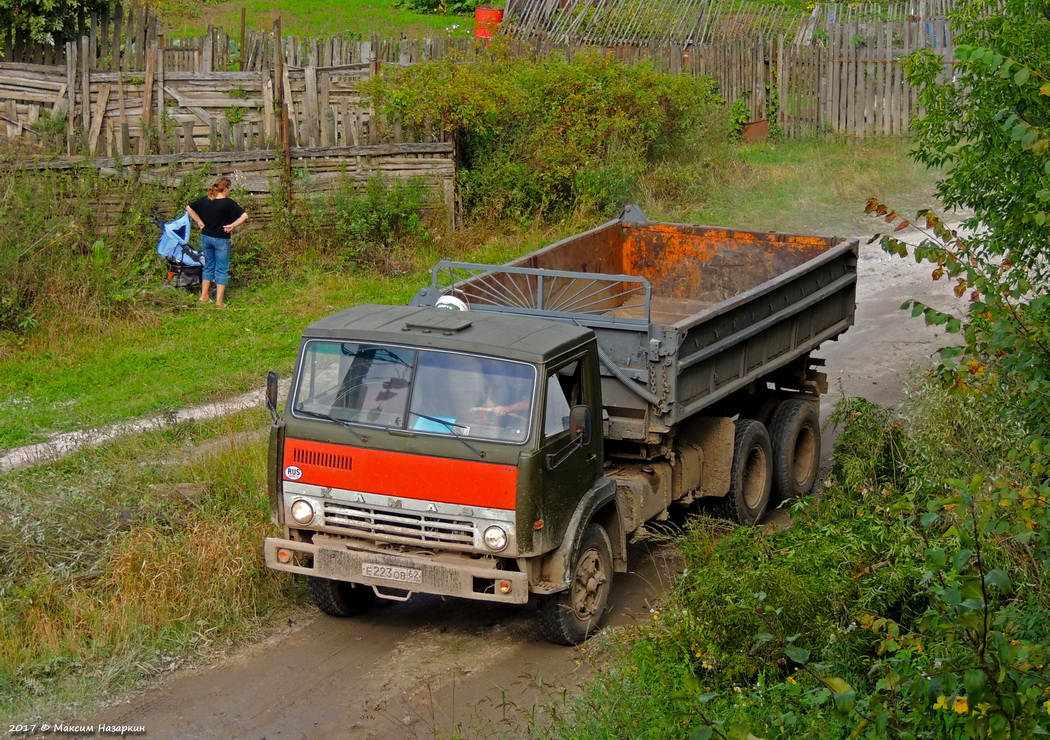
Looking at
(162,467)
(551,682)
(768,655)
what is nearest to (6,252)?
(162,467)

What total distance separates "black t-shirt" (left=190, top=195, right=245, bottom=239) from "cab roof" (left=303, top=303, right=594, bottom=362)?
6.25 m

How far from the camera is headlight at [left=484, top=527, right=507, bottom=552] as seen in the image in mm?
6547

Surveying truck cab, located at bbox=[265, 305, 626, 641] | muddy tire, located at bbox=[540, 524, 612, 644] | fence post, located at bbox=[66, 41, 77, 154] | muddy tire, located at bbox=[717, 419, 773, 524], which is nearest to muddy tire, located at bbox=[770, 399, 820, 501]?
muddy tire, located at bbox=[717, 419, 773, 524]

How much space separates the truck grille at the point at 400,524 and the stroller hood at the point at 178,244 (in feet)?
23.6

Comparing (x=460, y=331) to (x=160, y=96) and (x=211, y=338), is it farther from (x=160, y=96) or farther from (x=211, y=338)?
(x=160, y=96)

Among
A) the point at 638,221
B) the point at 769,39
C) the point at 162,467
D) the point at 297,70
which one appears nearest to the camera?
the point at 162,467

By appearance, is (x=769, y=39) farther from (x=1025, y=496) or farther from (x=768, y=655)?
A: (x=1025, y=496)

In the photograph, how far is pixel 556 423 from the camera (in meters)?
6.81

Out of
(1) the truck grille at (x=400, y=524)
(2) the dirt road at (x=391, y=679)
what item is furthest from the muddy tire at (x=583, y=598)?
(1) the truck grille at (x=400, y=524)

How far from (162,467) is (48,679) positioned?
2474 millimetres

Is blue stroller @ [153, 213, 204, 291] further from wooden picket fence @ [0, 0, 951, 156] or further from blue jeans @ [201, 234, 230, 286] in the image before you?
wooden picket fence @ [0, 0, 951, 156]

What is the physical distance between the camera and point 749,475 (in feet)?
30.1

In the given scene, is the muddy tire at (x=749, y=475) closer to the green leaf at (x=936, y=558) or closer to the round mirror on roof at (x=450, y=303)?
the round mirror on roof at (x=450, y=303)

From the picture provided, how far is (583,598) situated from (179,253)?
785 cm
